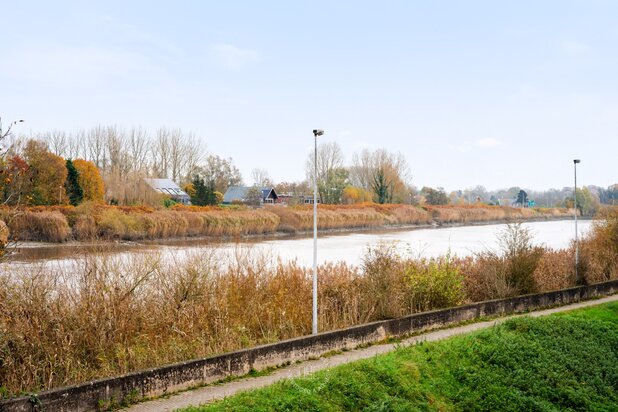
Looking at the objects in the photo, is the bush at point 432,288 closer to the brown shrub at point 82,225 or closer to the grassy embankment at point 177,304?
the grassy embankment at point 177,304

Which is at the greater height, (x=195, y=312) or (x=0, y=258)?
(x=0, y=258)

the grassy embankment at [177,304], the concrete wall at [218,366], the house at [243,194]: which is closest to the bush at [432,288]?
the grassy embankment at [177,304]

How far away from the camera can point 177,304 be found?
11078 millimetres

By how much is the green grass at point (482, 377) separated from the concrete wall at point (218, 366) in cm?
101

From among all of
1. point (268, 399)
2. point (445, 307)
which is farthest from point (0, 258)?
point (445, 307)

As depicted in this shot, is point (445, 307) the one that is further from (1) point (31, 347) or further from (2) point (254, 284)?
(1) point (31, 347)

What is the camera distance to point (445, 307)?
14742 millimetres

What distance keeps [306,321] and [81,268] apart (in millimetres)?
4471

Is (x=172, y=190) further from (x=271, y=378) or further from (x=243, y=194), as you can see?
(x=271, y=378)

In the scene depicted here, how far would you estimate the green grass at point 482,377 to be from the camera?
852cm

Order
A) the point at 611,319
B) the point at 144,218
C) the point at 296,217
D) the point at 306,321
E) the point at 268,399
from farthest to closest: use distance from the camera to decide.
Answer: the point at 296,217 < the point at 144,218 < the point at 611,319 < the point at 306,321 < the point at 268,399

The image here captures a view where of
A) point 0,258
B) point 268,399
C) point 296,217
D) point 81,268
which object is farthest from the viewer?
point 296,217

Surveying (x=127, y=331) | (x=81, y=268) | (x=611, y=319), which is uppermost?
(x=81, y=268)

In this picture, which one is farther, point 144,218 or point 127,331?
point 144,218
